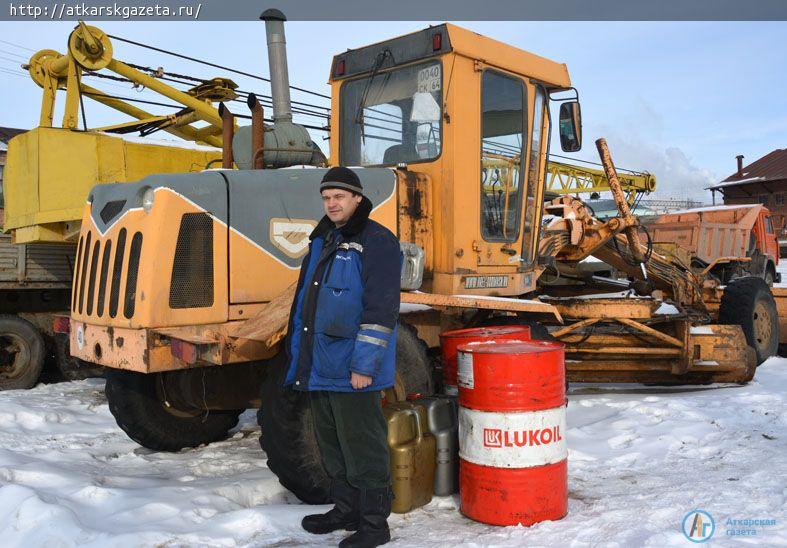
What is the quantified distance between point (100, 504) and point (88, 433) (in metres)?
2.32

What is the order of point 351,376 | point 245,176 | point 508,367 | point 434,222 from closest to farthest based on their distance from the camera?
1. point 351,376
2. point 508,367
3. point 245,176
4. point 434,222

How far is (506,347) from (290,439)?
49.0 inches

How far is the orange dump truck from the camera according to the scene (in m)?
14.5

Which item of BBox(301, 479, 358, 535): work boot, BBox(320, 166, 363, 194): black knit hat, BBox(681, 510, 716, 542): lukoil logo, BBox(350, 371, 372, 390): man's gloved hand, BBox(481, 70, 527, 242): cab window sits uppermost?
BBox(481, 70, 527, 242): cab window

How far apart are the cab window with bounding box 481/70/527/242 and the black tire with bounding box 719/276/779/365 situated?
3.77m

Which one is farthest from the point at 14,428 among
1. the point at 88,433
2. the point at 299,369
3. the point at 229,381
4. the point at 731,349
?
the point at 731,349

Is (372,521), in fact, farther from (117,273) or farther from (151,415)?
(151,415)

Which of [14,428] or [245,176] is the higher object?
[245,176]

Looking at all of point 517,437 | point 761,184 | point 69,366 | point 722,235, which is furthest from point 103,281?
point 761,184

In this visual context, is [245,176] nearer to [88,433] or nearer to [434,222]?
[434,222]

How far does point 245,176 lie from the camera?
440 cm

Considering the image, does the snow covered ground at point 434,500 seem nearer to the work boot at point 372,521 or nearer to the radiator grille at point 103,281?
the work boot at point 372,521

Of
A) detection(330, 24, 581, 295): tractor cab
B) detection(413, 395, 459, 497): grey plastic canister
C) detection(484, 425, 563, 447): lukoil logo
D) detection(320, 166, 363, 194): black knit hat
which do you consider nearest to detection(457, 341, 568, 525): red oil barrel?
detection(484, 425, 563, 447): lukoil logo

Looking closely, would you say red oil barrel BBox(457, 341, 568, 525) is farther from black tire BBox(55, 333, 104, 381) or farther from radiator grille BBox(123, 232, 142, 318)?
black tire BBox(55, 333, 104, 381)
